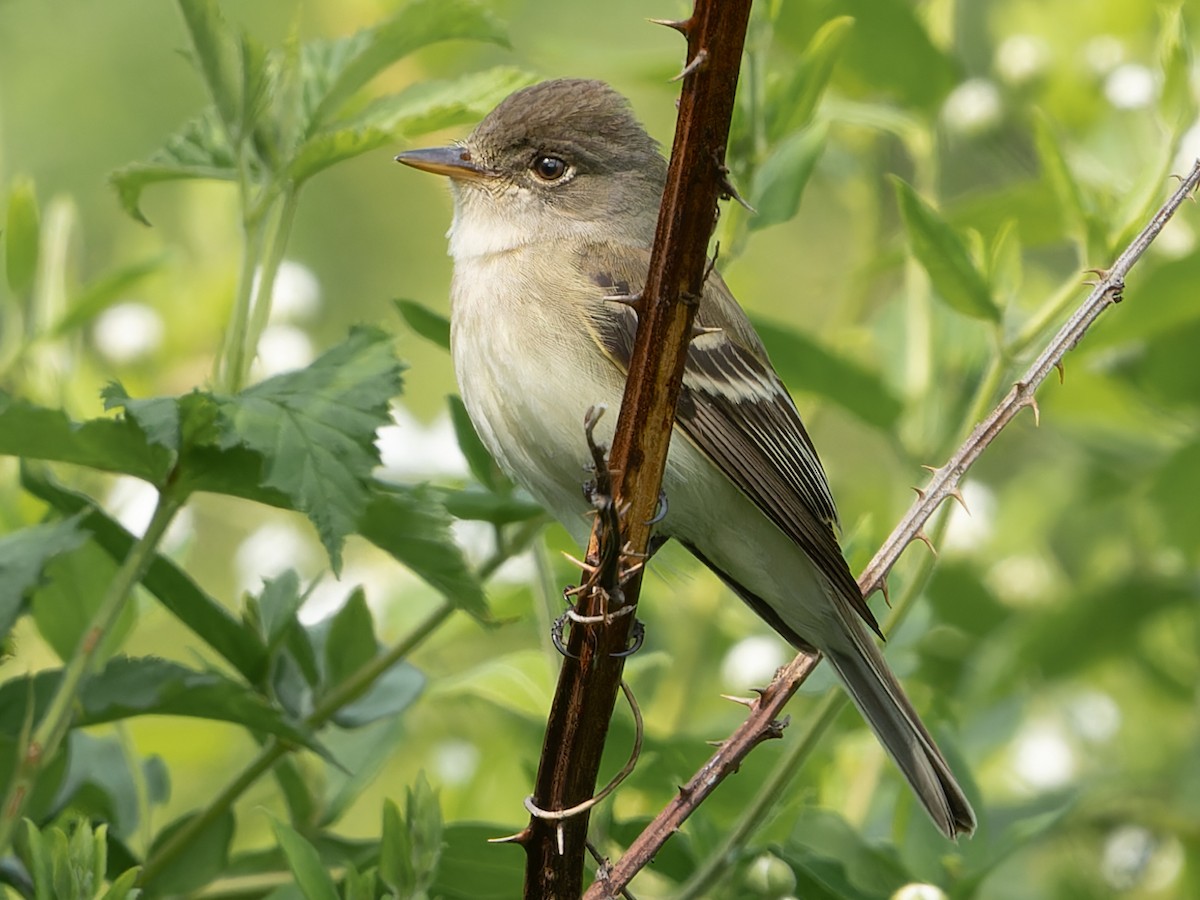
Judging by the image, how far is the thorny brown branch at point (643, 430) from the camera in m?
1.70

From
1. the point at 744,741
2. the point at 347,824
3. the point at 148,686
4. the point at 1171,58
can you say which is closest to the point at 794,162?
the point at 1171,58

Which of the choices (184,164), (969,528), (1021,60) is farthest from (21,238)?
(1021,60)

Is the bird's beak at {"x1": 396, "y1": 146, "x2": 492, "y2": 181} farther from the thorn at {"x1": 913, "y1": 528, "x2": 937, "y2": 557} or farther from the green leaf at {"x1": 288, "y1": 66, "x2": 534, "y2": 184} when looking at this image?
the thorn at {"x1": 913, "y1": 528, "x2": 937, "y2": 557}

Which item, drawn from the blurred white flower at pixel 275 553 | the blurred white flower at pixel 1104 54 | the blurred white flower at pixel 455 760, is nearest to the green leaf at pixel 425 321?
the blurred white flower at pixel 455 760

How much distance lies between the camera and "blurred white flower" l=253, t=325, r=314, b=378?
12.8ft

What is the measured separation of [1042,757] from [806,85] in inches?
70.4

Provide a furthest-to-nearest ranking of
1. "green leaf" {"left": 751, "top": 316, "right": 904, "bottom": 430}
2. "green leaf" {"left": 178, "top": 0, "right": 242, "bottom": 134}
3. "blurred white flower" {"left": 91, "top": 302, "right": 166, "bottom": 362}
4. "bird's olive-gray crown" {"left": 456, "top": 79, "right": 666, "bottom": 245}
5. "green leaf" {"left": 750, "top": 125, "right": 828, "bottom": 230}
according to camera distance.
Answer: "blurred white flower" {"left": 91, "top": 302, "right": 166, "bottom": 362}, "bird's olive-gray crown" {"left": 456, "top": 79, "right": 666, "bottom": 245}, "green leaf" {"left": 751, "top": 316, "right": 904, "bottom": 430}, "green leaf" {"left": 750, "top": 125, "right": 828, "bottom": 230}, "green leaf" {"left": 178, "top": 0, "right": 242, "bottom": 134}

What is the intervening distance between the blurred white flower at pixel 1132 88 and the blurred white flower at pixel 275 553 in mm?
2264

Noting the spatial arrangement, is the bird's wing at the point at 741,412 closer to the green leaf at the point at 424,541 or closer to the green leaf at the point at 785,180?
the green leaf at the point at 785,180

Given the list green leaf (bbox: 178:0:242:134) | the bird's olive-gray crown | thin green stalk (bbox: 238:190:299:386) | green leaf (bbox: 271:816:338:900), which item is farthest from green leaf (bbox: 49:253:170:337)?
green leaf (bbox: 271:816:338:900)

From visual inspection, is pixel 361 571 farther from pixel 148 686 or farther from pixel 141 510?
pixel 148 686

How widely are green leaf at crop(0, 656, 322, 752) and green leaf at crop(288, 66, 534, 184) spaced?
0.78m

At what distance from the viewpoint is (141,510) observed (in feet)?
11.2

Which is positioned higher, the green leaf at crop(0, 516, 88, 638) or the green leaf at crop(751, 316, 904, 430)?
the green leaf at crop(751, 316, 904, 430)
